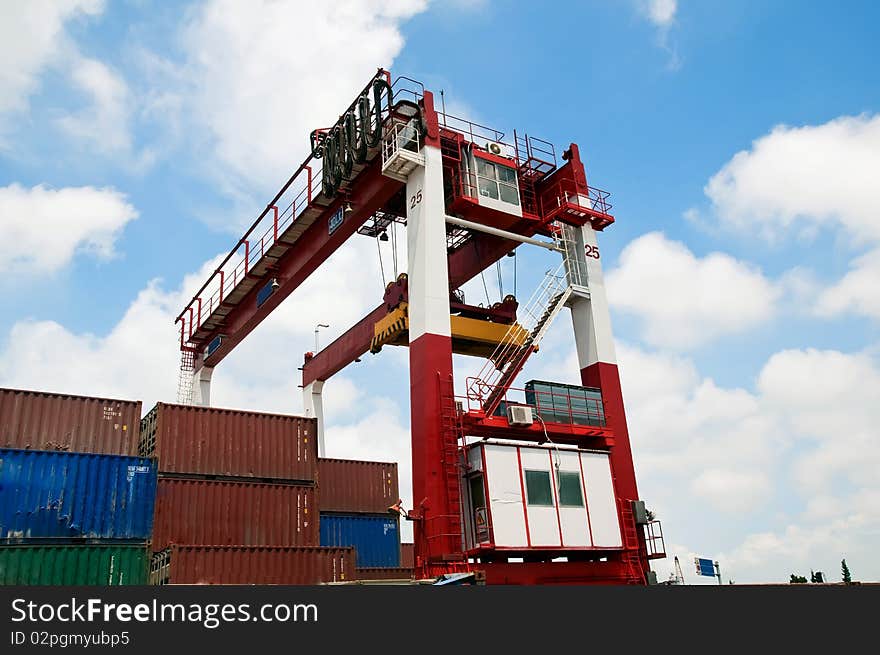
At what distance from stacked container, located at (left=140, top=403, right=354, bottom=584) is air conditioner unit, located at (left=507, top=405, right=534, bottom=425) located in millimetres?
5477

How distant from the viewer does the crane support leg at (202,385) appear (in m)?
33.9

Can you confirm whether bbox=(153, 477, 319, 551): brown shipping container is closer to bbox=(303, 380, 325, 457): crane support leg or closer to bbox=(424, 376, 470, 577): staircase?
bbox=(424, 376, 470, 577): staircase

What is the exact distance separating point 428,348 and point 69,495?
9.53 m

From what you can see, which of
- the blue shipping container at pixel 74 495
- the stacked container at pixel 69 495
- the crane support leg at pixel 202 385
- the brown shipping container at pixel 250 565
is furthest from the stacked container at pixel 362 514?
the crane support leg at pixel 202 385

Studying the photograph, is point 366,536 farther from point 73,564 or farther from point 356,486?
point 73,564

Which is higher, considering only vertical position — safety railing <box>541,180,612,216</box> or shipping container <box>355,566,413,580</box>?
safety railing <box>541,180,612,216</box>

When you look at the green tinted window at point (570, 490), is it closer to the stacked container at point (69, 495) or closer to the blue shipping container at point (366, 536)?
the blue shipping container at point (366, 536)

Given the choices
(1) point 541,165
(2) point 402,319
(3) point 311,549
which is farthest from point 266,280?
(3) point 311,549

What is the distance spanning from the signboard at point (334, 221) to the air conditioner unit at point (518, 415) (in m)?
9.15

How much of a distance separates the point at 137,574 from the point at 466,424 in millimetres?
8838

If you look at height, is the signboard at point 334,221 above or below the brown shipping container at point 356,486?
above

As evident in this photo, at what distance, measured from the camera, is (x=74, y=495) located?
17.9 metres

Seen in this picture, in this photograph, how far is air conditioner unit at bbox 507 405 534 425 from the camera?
19703 mm

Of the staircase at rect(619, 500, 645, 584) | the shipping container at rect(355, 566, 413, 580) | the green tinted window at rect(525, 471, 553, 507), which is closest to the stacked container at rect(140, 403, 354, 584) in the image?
the green tinted window at rect(525, 471, 553, 507)
